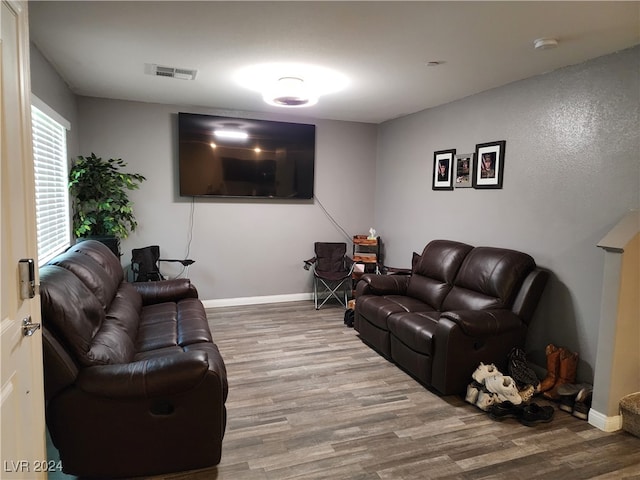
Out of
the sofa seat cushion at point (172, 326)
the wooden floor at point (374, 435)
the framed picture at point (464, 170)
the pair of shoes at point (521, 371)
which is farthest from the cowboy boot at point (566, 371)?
the sofa seat cushion at point (172, 326)

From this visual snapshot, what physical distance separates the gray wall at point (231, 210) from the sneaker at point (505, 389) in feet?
10.4

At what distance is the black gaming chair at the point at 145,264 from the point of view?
4.54 m

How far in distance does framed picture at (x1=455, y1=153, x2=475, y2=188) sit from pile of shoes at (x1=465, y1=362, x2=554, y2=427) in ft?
6.20

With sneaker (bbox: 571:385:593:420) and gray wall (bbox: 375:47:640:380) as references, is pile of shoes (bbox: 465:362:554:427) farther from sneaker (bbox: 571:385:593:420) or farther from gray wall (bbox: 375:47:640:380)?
gray wall (bbox: 375:47:640:380)

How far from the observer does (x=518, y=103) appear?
354 cm

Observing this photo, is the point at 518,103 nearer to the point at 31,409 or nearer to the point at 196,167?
the point at 196,167

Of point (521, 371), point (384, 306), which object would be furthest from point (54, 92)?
point (521, 371)

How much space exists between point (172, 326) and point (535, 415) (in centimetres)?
257

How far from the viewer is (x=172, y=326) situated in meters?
3.02

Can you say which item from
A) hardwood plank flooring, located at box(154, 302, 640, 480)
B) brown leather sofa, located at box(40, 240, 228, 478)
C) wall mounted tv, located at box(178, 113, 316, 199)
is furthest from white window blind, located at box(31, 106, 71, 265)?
hardwood plank flooring, located at box(154, 302, 640, 480)

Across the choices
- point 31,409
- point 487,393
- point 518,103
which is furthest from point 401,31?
point 31,409

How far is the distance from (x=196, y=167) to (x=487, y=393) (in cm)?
385

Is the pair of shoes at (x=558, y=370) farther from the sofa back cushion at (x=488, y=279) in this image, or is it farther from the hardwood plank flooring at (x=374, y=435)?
the sofa back cushion at (x=488, y=279)

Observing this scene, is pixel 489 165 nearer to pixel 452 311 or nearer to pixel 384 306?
pixel 452 311
